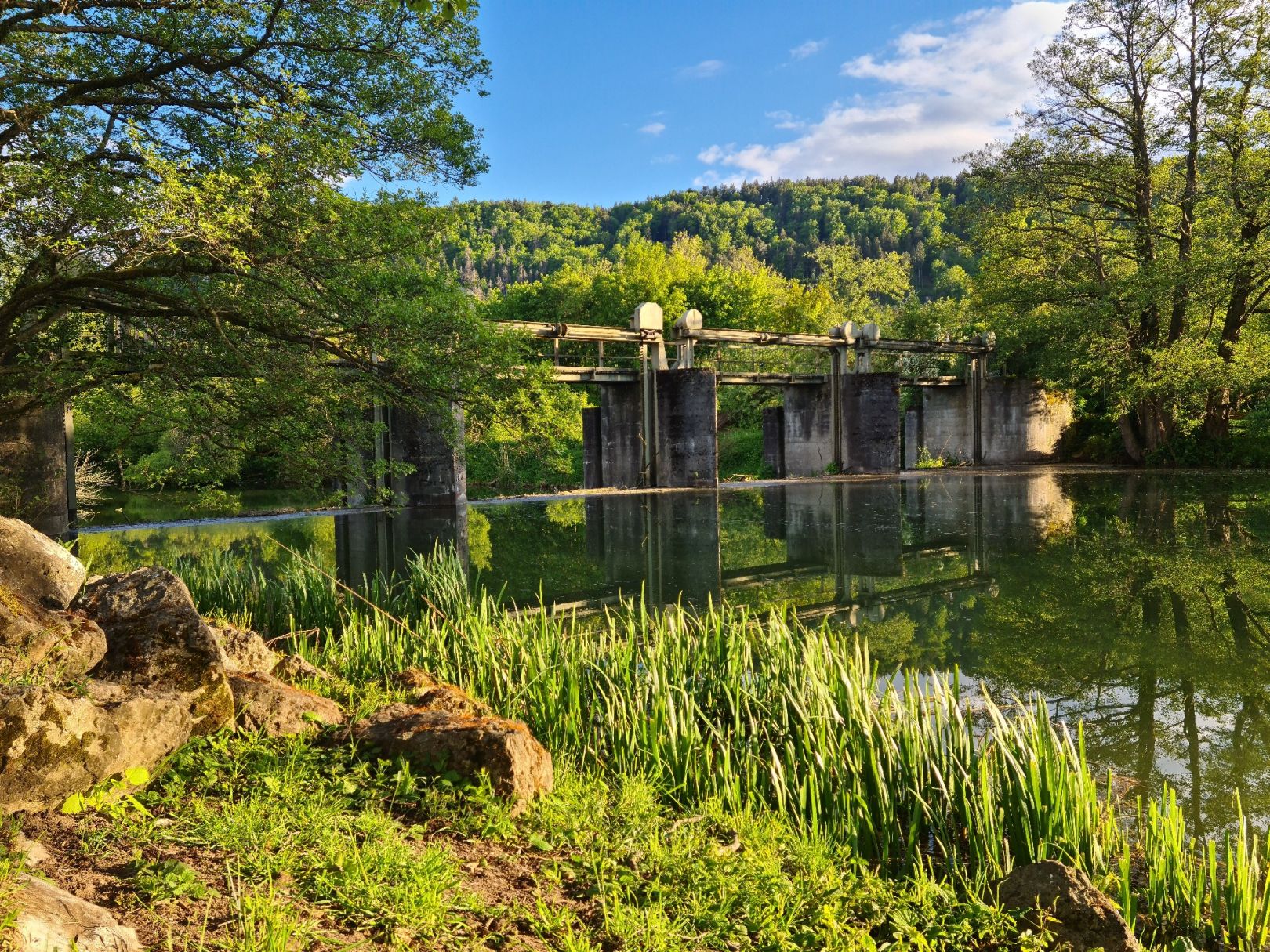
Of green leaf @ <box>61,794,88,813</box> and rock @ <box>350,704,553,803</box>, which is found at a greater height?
green leaf @ <box>61,794,88,813</box>

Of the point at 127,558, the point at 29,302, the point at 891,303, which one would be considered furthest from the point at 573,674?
the point at 891,303

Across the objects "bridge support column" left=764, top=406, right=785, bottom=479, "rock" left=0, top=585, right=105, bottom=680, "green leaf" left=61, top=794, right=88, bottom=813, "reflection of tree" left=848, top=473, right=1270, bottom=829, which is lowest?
"reflection of tree" left=848, top=473, right=1270, bottom=829

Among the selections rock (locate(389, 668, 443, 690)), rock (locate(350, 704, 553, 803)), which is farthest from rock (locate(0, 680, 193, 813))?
rock (locate(389, 668, 443, 690))

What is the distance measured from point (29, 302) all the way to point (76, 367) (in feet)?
2.73

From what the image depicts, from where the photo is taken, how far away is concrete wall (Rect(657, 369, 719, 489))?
22.8 m

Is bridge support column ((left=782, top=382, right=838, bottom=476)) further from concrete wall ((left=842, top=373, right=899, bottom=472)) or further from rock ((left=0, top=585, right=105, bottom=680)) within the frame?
rock ((left=0, top=585, right=105, bottom=680))

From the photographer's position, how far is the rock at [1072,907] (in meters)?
2.82

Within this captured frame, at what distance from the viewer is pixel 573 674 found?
4.62m

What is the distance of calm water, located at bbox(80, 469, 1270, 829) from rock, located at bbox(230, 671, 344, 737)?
82.6 inches

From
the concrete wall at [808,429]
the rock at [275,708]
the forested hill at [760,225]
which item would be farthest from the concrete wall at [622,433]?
the forested hill at [760,225]

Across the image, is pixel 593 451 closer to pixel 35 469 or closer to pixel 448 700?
pixel 35 469

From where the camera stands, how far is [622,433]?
23688mm

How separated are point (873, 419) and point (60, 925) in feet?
89.2

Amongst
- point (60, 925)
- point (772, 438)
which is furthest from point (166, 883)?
point (772, 438)
